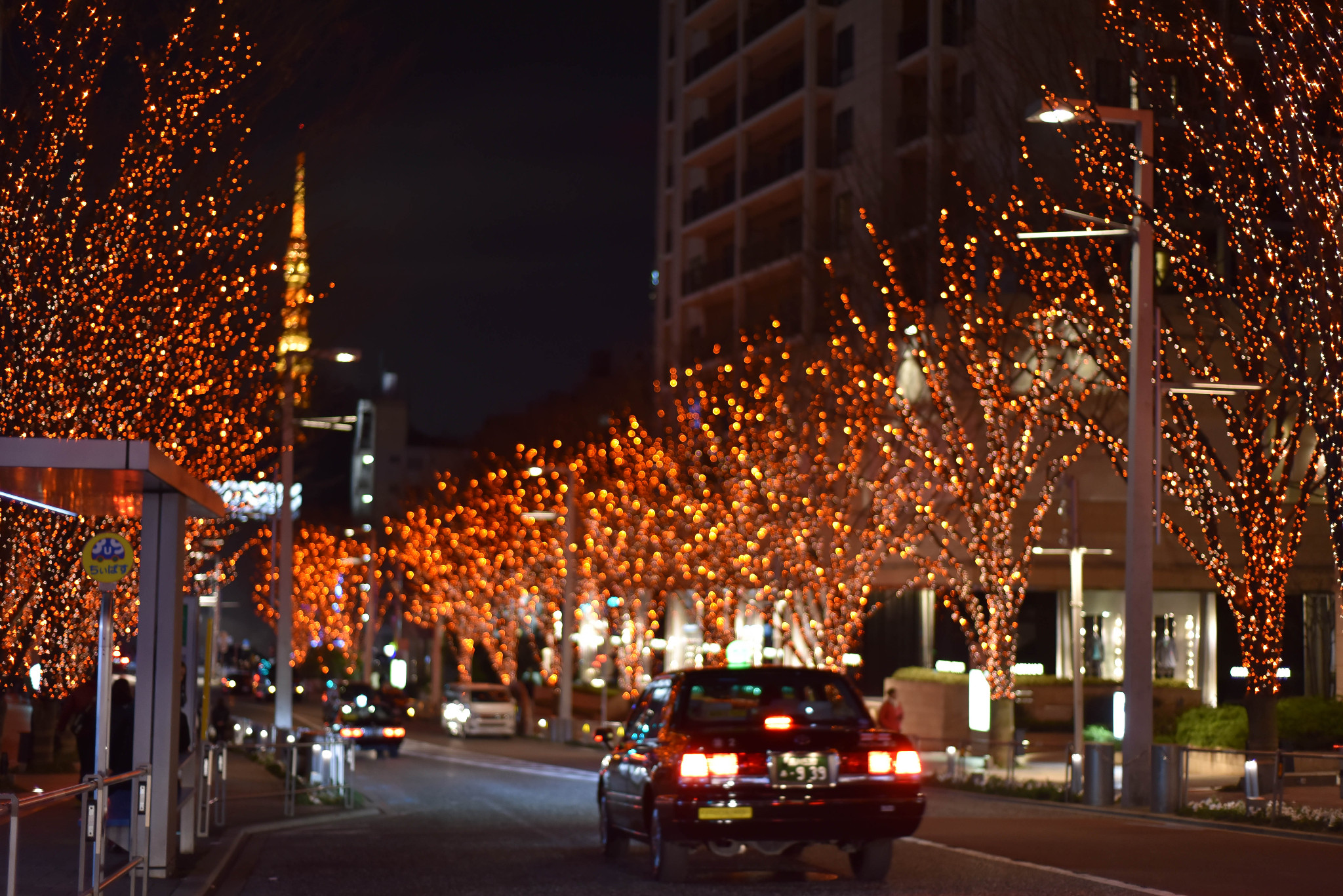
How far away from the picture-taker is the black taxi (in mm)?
13641

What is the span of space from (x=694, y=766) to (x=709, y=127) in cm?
5066

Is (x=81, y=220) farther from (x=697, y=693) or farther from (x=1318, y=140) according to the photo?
(x=1318, y=140)

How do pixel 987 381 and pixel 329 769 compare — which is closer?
pixel 329 769

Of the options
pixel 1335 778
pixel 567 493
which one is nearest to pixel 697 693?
pixel 1335 778

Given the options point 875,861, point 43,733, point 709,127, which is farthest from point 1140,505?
point 709,127

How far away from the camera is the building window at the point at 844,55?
5372 centimetres

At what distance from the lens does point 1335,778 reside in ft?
64.6

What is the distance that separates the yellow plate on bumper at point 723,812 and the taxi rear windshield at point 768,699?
34.7 inches

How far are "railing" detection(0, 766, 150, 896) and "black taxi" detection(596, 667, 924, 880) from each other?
3.91 meters

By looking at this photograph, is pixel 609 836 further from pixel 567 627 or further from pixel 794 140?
pixel 794 140

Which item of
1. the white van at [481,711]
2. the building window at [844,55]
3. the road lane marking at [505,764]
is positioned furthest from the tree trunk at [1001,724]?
the building window at [844,55]

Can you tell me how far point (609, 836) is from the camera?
53.6ft

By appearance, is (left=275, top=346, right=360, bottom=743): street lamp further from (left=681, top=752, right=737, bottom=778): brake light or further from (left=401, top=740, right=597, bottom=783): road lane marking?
(left=681, top=752, right=737, bottom=778): brake light

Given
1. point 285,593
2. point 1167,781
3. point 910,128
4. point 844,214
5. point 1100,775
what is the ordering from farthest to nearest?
point 910,128, point 844,214, point 285,593, point 1100,775, point 1167,781
